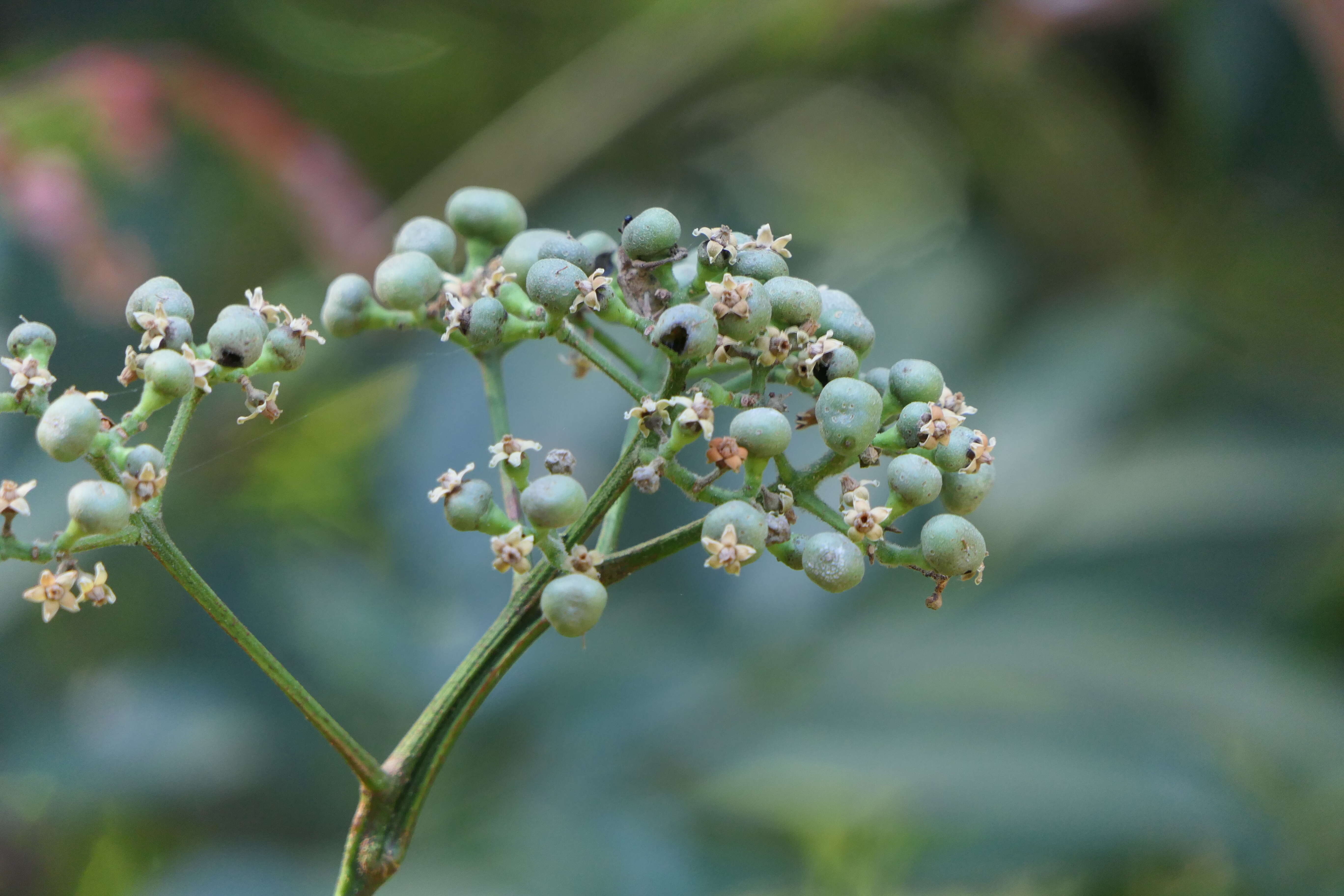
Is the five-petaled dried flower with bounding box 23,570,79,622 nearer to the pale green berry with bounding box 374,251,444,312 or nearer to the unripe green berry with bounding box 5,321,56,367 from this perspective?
the unripe green berry with bounding box 5,321,56,367

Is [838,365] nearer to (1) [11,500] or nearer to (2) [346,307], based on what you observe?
(2) [346,307]

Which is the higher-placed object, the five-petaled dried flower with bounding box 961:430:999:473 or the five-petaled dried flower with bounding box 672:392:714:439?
the five-petaled dried flower with bounding box 961:430:999:473

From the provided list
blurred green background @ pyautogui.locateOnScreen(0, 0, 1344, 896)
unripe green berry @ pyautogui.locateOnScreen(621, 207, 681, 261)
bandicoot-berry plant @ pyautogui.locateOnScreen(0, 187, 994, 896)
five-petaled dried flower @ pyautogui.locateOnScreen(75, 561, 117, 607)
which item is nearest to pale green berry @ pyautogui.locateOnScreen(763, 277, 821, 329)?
bandicoot-berry plant @ pyautogui.locateOnScreen(0, 187, 994, 896)

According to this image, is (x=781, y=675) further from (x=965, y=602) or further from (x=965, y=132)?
(x=965, y=132)

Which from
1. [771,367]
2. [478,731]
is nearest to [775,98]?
[478,731]

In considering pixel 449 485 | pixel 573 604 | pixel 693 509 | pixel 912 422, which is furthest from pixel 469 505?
pixel 693 509

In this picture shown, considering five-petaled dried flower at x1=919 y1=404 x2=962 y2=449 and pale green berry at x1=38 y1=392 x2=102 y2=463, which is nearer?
pale green berry at x1=38 y1=392 x2=102 y2=463
